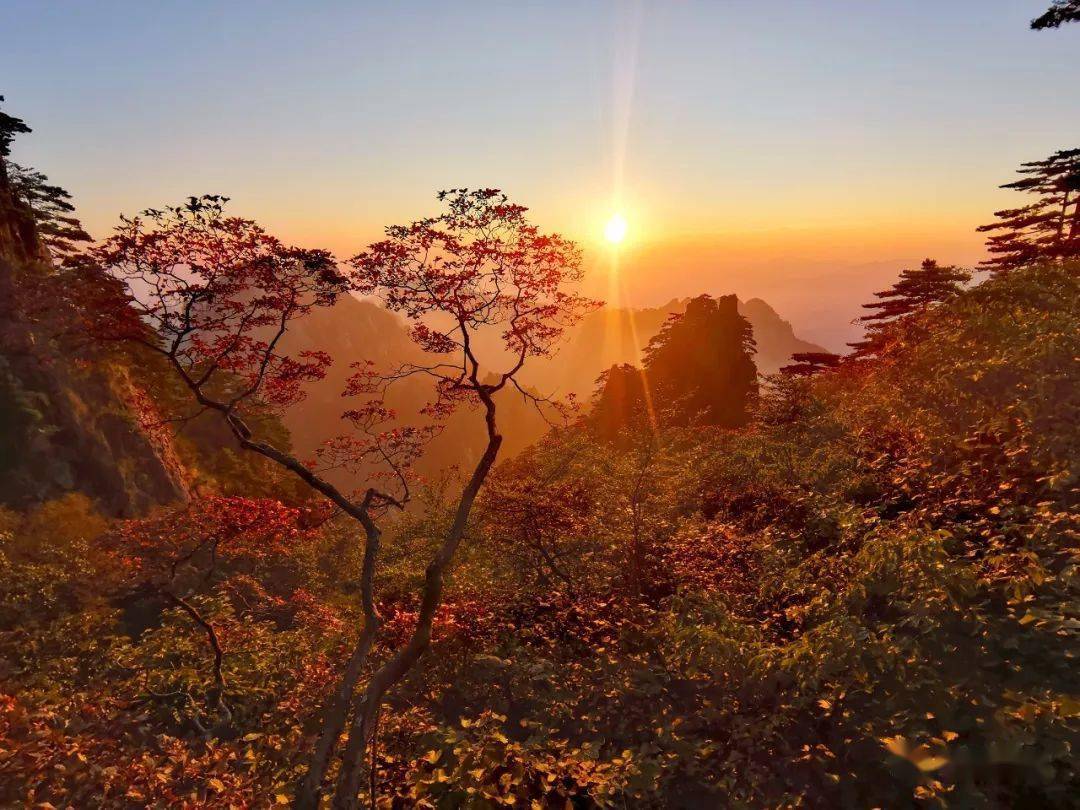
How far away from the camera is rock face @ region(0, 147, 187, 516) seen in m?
27.4

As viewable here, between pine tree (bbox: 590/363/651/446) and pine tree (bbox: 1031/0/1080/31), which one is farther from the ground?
pine tree (bbox: 1031/0/1080/31)

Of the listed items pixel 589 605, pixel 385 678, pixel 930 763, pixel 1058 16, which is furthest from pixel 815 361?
pixel 930 763

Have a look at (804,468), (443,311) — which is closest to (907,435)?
(804,468)

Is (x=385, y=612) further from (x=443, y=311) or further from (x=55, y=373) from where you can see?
(x=55, y=373)

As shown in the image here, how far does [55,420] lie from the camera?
29.4 metres

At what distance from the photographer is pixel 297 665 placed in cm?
1425

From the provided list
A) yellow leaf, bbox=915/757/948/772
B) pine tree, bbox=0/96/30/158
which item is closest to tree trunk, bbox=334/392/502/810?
yellow leaf, bbox=915/757/948/772

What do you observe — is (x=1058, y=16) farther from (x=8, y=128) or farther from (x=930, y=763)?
(x=8, y=128)

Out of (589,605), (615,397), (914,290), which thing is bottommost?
(589,605)

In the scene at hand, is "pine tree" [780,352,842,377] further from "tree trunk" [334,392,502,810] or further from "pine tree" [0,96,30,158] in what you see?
"pine tree" [0,96,30,158]

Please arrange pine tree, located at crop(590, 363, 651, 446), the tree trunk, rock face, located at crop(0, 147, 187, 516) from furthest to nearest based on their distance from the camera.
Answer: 1. pine tree, located at crop(590, 363, 651, 446)
2. rock face, located at crop(0, 147, 187, 516)
3. the tree trunk

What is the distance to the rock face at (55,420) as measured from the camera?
27406 mm

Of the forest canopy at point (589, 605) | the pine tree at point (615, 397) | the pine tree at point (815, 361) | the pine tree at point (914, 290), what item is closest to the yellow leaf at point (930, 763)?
the forest canopy at point (589, 605)

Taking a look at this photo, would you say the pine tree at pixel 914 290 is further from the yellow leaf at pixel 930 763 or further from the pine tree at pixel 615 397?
the yellow leaf at pixel 930 763
